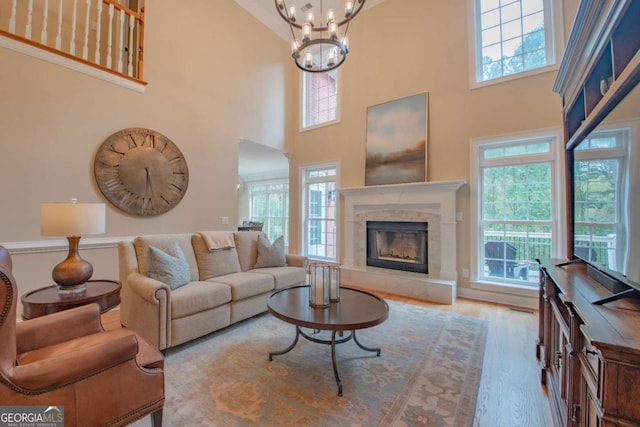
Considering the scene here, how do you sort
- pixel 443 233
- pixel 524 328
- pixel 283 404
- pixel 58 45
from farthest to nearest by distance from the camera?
pixel 443 233, pixel 58 45, pixel 524 328, pixel 283 404

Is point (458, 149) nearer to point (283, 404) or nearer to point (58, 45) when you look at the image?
point (283, 404)

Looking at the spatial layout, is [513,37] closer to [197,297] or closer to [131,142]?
[197,297]

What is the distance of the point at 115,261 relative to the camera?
11.8ft

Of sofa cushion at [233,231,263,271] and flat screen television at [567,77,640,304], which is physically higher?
flat screen television at [567,77,640,304]

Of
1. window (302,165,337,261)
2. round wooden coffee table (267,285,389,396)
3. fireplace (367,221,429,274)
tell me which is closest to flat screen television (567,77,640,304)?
round wooden coffee table (267,285,389,396)

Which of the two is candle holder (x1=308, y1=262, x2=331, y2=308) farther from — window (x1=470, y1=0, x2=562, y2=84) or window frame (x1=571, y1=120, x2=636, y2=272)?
window (x1=470, y1=0, x2=562, y2=84)

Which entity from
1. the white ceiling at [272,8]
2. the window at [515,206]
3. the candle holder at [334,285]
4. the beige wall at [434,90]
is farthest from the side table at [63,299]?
the white ceiling at [272,8]

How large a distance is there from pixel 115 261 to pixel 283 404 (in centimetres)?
310

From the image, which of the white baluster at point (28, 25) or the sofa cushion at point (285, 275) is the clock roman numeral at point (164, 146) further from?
the sofa cushion at point (285, 275)

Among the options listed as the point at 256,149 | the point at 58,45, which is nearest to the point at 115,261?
the point at 58,45

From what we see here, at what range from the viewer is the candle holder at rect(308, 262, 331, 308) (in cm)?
225

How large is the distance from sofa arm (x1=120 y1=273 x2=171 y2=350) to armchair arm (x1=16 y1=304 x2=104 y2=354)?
56 cm

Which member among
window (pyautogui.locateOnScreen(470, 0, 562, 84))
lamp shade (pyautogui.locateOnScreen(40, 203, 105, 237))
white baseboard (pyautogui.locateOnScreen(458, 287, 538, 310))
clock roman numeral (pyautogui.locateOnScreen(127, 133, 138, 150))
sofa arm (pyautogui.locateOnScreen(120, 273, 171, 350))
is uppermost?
window (pyautogui.locateOnScreen(470, 0, 562, 84))

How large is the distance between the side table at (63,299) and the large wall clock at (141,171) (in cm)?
168
